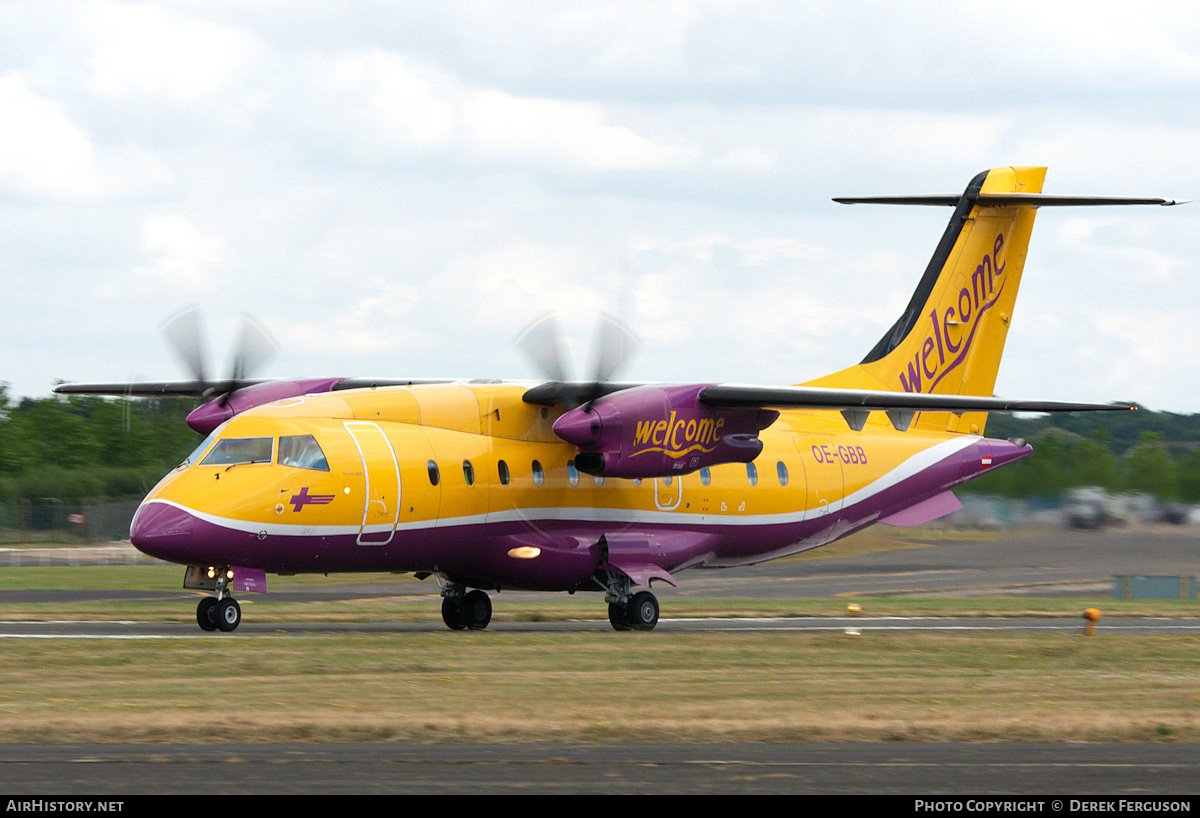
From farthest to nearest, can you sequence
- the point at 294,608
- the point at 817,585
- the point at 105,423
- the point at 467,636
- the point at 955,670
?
the point at 105,423 → the point at 817,585 → the point at 294,608 → the point at 467,636 → the point at 955,670

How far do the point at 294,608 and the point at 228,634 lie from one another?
8932 millimetres

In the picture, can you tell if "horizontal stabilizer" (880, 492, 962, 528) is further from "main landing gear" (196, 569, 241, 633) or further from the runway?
"main landing gear" (196, 569, 241, 633)

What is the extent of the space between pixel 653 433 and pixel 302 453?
5.79 metres

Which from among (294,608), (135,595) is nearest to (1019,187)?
(294,608)

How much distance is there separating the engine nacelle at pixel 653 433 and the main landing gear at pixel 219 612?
577 cm

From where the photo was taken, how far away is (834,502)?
96.2 ft

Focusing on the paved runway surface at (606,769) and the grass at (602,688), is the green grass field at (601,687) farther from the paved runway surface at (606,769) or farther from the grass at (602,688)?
the paved runway surface at (606,769)

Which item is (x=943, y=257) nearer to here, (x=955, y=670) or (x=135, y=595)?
(x=955, y=670)

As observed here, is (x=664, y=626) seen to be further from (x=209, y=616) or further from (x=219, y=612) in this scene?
(x=209, y=616)

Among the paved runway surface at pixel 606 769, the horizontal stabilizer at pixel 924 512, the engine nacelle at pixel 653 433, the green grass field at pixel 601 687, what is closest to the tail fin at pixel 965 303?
the horizontal stabilizer at pixel 924 512

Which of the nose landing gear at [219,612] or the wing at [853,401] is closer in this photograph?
the nose landing gear at [219,612]

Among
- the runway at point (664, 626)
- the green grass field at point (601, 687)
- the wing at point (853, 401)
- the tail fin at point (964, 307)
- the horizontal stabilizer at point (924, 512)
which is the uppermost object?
the tail fin at point (964, 307)

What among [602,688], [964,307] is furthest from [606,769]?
[964,307]

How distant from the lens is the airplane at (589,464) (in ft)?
73.6
